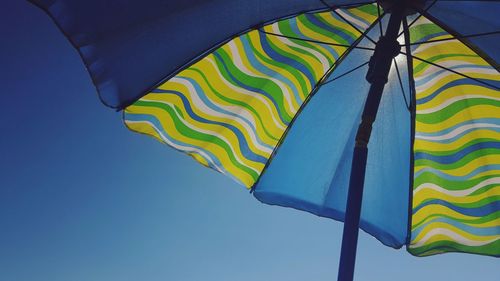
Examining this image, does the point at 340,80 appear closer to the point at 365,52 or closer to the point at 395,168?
the point at 365,52

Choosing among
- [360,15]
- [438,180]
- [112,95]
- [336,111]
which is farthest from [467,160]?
[112,95]

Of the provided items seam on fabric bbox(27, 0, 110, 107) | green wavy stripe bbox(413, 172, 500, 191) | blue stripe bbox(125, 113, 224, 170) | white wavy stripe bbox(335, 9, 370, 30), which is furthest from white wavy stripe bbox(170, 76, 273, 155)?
green wavy stripe bbox(413, 172, 500, 191)

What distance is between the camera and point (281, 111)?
3.15 meters

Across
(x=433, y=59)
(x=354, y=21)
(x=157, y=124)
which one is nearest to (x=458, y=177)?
(x=433, y=59)

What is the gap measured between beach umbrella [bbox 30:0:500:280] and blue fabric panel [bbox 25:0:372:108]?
11 millimetres

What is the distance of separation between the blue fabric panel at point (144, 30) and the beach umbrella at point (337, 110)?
1 centimetres

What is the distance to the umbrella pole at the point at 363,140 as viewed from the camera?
89.6 inches

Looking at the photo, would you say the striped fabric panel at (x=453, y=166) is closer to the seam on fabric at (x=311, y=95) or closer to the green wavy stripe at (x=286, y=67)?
the seam on fabric at (x=311, y=95)

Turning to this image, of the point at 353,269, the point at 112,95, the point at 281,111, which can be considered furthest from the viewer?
the point at 281,111

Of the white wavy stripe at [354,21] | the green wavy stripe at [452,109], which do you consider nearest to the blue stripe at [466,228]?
the green wavy stripe at [452,109]

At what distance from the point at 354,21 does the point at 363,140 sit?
0.91 meters

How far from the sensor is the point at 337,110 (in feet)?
10.5

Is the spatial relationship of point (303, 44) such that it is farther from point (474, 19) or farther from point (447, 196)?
point (447, 196)

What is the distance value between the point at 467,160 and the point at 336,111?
88cm
